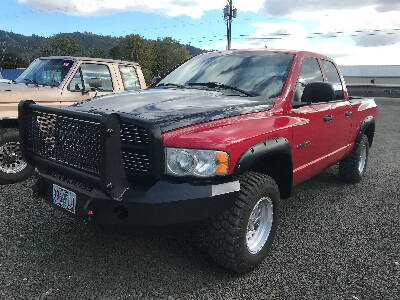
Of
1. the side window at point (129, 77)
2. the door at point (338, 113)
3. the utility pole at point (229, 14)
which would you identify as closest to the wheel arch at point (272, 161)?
the door at point (338, 113)

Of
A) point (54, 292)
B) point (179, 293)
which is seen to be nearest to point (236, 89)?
point (179, 293)

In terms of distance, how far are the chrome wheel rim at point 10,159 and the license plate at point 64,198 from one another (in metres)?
2.60

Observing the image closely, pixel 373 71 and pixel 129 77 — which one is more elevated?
pixel 129 77

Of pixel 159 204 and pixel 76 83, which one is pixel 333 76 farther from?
pixel 76 83

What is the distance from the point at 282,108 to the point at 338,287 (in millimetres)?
1607

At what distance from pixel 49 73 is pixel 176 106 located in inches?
161

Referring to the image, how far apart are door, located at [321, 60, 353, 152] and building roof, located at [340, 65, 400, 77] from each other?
8258 cm

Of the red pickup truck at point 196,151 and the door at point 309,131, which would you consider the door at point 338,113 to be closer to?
the door at point 309,131

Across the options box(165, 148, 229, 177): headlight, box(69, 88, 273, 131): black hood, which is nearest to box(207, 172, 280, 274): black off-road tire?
box(165, 148, 229, 177): headlight

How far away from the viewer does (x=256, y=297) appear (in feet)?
9.19

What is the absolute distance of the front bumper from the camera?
8.38 feet

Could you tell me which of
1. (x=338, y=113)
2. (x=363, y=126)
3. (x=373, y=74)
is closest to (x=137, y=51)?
(x=373, y=74)

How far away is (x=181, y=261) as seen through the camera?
3.30m

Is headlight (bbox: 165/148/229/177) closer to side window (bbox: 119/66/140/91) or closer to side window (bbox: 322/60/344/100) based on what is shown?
side window (bbox: 322/60/344/100)
